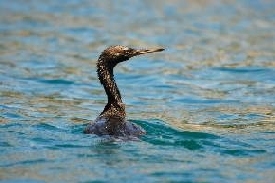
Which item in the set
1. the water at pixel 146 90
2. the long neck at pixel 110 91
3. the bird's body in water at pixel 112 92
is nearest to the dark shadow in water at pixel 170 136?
the water at pixel 146 90

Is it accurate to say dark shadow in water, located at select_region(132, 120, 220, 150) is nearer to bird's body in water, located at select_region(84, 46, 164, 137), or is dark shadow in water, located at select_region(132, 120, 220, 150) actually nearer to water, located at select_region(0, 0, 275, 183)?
water, located at select_region(0, 0, 275, 183)

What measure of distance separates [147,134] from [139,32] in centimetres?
1216

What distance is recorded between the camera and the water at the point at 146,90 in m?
9.88

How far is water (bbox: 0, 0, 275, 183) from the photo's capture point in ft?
32.4

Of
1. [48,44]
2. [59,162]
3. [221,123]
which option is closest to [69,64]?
[48,44]

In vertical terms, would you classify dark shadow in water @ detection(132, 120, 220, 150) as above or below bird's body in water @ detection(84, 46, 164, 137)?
below

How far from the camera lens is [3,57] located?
1970cm

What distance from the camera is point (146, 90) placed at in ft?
55.3

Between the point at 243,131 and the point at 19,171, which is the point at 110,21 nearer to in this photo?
the point at 243,131

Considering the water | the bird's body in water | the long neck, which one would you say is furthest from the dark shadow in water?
the long neck

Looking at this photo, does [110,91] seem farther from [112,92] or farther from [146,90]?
[146,90]

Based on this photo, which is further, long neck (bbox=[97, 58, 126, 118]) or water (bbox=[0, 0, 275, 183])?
long neck (bbox=[97, 58, 126, 118])

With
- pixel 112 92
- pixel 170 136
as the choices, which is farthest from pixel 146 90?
pixel 170 136

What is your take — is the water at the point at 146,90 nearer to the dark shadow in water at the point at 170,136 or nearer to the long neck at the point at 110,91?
the dark shadow in water at the point at 170,136
